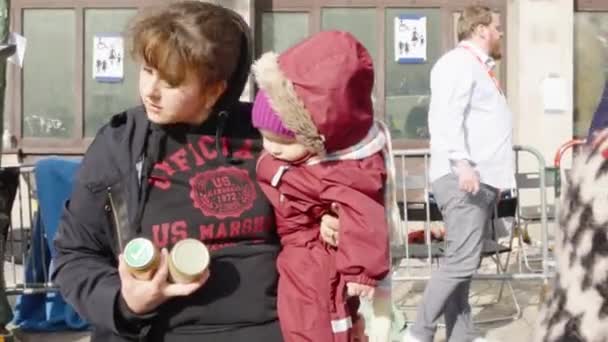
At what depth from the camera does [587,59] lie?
11.6 meters

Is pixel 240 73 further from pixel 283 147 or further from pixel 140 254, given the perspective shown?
pixel 140 254

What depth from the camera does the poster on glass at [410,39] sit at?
1152 centimetres

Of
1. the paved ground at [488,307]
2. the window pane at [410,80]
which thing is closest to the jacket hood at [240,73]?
the paved ground at [488,307]

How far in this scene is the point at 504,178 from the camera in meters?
5.85

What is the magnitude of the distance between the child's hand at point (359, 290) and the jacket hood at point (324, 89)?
0.34 meters

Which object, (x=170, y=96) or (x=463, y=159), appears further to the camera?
(x=463, y=159)

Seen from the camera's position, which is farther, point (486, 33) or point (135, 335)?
point (486, 33)

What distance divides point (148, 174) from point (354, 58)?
0.56 meters

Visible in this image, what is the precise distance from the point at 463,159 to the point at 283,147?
133 inches

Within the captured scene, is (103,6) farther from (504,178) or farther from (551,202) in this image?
(504,178)

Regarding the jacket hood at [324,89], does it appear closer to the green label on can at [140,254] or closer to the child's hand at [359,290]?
the child's hand at [359,290]

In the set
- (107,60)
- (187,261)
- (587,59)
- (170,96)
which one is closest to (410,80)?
(587,59)

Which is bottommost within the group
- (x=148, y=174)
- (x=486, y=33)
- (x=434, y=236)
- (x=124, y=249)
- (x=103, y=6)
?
(x=434, y=236)

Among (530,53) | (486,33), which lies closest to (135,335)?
(486,33)
